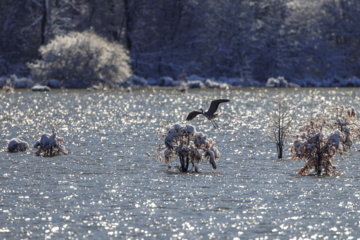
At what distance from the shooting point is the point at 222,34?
94812mm

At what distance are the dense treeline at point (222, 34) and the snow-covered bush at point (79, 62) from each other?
1595 centimetres

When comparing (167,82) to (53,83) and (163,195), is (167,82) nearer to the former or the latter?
(53,83)

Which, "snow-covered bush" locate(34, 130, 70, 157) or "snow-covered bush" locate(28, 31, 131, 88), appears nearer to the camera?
"snow-covered bush" locate(34, 130, 70, 157)

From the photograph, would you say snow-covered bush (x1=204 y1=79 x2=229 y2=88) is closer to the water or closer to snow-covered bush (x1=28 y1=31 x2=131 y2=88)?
snow-covered bush (x1=28 y1=31 x2=131 y2=88)

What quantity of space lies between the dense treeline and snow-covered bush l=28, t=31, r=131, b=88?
52.3 ft

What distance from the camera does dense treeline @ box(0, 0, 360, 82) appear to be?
306 ft

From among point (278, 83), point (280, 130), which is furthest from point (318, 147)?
point (278, 83)

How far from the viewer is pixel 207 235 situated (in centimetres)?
1429

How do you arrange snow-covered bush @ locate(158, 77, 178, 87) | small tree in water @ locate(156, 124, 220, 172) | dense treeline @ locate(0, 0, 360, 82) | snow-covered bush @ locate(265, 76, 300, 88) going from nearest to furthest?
small tree in water @ locate(156, 124, 220, 172), snow-covered bush @ locate(158, 77, 178, 87), snow-covered bush @ locate(265, 76, 300, 88), dense treeline @ locate(0, 0, 360, 82)

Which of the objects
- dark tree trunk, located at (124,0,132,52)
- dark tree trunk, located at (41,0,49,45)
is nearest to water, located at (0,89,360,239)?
dark tree trunk, located at (41,0,49,45)

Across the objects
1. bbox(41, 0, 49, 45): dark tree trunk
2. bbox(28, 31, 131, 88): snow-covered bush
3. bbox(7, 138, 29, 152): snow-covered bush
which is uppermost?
bbox(41, 0, 49, 45): dark tree trunk

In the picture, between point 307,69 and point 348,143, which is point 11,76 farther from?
point 348,143

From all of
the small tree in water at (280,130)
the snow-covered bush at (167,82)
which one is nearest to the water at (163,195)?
the small tree in water at (280,130)

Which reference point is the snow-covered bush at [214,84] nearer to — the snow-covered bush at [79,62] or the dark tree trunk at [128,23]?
the dark tree trunk at [128,23]
